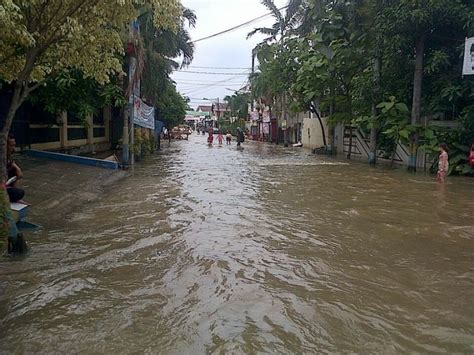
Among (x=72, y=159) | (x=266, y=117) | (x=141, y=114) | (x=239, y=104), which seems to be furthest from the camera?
(x=239, y=104)

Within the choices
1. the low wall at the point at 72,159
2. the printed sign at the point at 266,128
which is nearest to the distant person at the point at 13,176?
the low wall at the point at 72,159

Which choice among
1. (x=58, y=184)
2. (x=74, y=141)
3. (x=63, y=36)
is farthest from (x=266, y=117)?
(x=63, y=36)

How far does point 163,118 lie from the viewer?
151ft

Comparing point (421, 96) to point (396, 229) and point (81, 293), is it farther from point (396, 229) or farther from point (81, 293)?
point (81, 293)

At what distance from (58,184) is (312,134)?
97.5 ft

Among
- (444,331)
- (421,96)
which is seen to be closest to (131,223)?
(444,331)

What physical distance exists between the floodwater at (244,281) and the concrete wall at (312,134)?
→ 27.0m

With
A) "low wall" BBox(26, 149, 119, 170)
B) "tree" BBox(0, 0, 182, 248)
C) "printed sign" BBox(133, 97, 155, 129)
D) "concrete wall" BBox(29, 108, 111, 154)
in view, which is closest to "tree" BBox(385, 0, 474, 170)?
"printed sign" BBox(133, 97, 155, 129)

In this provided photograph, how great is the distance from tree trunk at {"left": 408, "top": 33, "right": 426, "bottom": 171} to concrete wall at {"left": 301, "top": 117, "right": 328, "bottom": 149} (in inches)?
628

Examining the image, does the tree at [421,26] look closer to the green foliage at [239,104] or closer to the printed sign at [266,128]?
the printed sign at [266,128]

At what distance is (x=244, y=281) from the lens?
5656 mm

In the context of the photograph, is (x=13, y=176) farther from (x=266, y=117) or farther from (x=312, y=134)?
(x=266, y=117)

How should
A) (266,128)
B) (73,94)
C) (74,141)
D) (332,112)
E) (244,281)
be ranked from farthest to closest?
1. (266,128)
2. (332,112)
3. (74,141)
4. (73,94)
5. (244,281)

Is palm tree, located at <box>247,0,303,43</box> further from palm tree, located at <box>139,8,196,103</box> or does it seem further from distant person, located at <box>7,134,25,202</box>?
distant person, located at <box>7,134,25,202</box>
